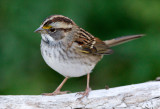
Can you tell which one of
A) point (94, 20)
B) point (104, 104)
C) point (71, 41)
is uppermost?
point (94, 20)

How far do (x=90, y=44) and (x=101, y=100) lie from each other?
100cm

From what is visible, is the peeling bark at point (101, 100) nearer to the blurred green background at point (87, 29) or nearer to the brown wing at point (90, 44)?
the brown wing at point (90, 44)

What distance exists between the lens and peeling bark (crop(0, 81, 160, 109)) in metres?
4.50

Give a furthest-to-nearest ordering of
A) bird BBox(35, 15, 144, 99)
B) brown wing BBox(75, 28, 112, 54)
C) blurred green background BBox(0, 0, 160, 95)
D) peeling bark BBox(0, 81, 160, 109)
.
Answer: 1. blurred green background BBox(0, 0, 160, 95)
2. brown wing BBox(75, 28, 112, 54)
3. bird BBox(35, 15, 144, 99)
4. peeling bark BBox(0, 81, 160, 109)

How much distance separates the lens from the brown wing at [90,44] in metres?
5.11

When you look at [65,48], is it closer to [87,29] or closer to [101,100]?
[101,100]

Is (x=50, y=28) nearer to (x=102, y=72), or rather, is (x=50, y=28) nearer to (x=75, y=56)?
(x=75, y=56)

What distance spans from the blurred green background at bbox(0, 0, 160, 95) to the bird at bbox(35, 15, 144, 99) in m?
0.51

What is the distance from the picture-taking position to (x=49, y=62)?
4.79 metres

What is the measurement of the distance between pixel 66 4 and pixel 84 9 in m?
0.26

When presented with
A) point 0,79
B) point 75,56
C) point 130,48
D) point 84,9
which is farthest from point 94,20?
point 0,79

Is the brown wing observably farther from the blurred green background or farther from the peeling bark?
the peeling bark

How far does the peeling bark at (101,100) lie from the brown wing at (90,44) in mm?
699

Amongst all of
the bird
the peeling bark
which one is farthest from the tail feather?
the peeling bark
